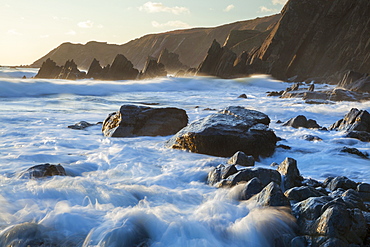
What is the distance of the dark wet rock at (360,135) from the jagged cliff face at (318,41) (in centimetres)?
3153

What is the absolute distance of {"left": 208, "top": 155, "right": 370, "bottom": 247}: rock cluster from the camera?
8.33 feet

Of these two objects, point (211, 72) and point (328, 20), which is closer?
point (328, 20)

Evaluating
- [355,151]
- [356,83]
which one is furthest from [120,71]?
[355,151]

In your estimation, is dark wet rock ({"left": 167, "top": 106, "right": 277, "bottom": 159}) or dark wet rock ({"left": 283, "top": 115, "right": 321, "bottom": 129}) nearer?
dark wet rock ({"left": 167, "top": 106, "right": 277, "bottom": 159})

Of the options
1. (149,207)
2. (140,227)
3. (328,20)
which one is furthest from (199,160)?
(328,20)

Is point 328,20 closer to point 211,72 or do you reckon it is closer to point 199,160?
point 211,72

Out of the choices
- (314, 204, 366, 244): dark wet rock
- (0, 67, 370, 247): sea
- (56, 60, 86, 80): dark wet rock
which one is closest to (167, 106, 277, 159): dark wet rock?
(0, 67, 370, 247): sea

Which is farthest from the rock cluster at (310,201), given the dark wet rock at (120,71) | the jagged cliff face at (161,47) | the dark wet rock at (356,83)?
the jagged cliff face at (161,47)

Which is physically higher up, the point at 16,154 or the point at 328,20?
the point at 328,20

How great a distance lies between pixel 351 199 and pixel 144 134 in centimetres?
484

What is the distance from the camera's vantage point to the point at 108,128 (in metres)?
7.80

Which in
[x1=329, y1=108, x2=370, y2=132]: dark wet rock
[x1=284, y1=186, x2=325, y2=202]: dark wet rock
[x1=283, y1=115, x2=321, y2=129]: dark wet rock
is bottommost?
[x1=283, y1=115, x2=321, y2=129]: dark wet rock

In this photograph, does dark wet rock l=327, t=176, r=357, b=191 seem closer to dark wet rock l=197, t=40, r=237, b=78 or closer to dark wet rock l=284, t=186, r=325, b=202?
dark wet rock l=284, t=186, r=325, b=202

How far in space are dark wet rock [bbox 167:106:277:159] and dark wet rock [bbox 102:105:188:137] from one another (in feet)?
Result: 3.98
